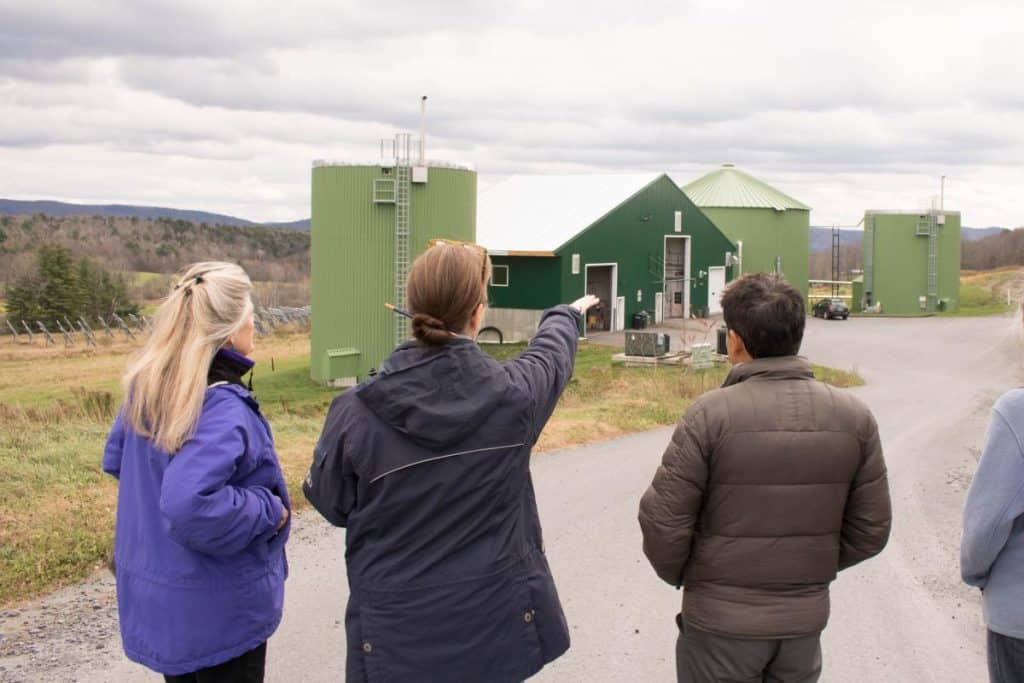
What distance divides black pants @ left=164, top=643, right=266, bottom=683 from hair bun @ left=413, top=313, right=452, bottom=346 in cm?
116

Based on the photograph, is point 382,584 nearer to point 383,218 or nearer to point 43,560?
point 43,560

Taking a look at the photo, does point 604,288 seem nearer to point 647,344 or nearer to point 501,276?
point 501,276

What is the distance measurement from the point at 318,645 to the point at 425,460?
8.65ft

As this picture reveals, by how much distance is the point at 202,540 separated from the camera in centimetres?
303

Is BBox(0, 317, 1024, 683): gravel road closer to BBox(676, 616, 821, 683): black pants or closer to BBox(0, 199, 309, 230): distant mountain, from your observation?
BBox(676, 616, 821, 683): black pants

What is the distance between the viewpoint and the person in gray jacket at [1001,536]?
304 centimetres

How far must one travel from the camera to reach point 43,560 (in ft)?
20.5

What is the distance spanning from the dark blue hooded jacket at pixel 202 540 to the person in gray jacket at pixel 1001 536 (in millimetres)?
2145

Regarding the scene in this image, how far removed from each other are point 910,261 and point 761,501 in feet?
182

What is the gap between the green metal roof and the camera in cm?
5547

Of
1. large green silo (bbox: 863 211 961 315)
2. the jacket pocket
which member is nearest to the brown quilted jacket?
the jacket pocket

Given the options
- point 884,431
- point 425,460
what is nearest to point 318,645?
point 425,460

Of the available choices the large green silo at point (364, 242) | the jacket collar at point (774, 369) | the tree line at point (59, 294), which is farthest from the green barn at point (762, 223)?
the jacket collar at point (774, 369)

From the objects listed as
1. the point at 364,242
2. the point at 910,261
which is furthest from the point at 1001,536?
the point at 910,261
